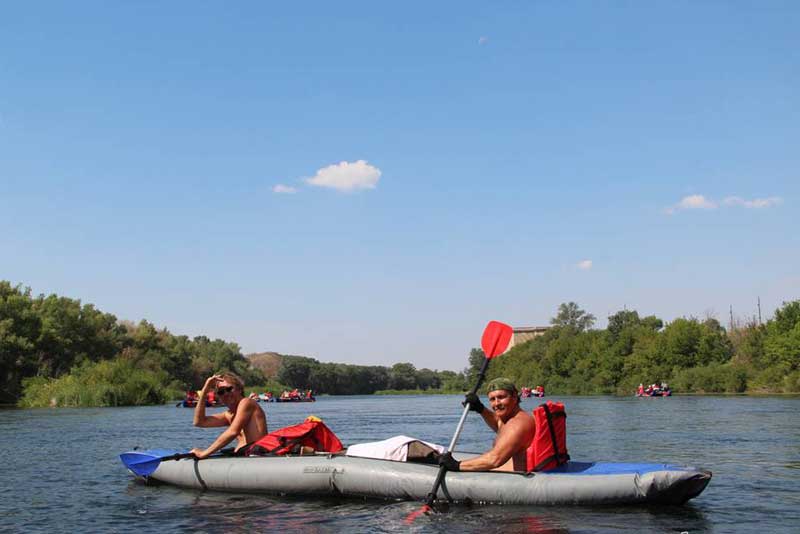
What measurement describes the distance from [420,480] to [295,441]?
2.32 metres

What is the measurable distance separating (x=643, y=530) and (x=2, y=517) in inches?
311

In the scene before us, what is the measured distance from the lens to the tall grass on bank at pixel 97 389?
43719 mm

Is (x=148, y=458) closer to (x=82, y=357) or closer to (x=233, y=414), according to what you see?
(x=233, y=414)

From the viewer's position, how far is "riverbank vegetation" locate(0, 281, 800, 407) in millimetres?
48594

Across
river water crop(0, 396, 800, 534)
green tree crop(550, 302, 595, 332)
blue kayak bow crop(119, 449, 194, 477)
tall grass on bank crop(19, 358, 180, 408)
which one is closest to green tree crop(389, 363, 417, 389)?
green tree crop(550, 302, 595, 332)

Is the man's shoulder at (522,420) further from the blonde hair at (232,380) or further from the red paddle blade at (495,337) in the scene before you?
the blonde hair at (232,380)

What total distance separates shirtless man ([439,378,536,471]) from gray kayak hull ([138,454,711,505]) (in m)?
0.16

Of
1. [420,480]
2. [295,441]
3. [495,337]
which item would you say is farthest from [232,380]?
[495,337]

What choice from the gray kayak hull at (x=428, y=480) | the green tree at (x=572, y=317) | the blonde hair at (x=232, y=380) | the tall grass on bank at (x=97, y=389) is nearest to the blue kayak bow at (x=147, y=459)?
the gray kayak hull at (x=428, y=480)

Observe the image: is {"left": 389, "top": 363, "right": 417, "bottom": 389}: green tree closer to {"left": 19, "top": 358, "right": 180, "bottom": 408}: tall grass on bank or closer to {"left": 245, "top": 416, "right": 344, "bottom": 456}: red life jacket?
{"left": 19, "top": 358, "right": 180, "bottom": 408}: tall grass on bank

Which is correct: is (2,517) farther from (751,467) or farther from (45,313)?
(45,313)

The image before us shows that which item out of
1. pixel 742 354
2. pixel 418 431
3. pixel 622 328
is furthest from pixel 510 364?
pixel 418 431

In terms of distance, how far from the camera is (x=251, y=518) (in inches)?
368

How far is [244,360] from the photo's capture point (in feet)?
342
